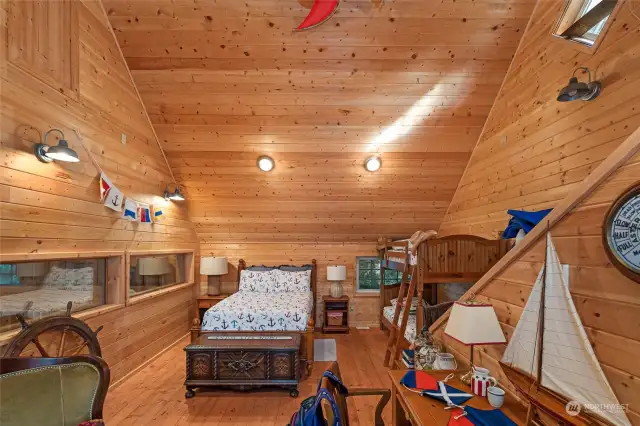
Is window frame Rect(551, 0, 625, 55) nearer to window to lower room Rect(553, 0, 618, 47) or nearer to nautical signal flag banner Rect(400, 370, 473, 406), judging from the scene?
window to lower room Rect(553, 0, 618, 47)

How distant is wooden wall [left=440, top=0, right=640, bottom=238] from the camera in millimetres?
2012

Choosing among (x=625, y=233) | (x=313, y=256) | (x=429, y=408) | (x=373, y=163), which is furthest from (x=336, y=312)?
(x=625, y=233)

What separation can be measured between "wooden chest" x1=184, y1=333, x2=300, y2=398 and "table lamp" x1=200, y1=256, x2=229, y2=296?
81.8 inches

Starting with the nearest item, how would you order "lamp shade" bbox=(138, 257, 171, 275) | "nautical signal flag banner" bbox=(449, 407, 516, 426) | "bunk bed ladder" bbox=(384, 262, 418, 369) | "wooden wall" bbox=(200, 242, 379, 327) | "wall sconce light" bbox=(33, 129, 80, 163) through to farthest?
"nautical signal flag banner" bbox=(449, 407, 516, 426)
"wall sconce light" bbox=(33, 129, 80, 163)
"bunk bed ladder" bbox=(384, 262, 418, 369)
"lamp shade" bbox=(138, 257, 171, 275)
"wooden wall" bbox=(200, 242, 379, 327)

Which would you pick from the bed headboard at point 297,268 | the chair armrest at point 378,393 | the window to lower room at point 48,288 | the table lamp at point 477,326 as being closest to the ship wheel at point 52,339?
the window to lower room at point 48,288

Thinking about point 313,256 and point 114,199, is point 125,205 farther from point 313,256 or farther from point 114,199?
point 313,256

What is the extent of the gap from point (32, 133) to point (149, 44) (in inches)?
55.1

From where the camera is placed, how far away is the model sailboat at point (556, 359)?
1198 millimetres

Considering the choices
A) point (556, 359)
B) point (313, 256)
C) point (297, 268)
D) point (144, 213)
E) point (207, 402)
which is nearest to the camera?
point (556, 359)

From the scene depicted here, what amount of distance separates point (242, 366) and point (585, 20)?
152 inches

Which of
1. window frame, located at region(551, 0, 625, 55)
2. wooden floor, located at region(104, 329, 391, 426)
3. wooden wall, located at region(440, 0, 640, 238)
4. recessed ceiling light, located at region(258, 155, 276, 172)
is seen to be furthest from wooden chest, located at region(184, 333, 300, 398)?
window frame, located at region(551, 0, 625, 55)

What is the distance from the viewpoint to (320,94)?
3502mm

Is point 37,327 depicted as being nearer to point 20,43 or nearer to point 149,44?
point 20,43

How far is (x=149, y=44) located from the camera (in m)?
3.11
